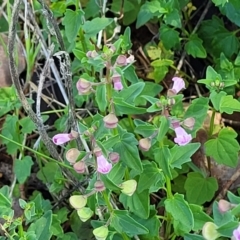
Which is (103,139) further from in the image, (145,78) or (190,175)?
(145,78)

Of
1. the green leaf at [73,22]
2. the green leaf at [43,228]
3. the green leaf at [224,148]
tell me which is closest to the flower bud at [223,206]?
the green leaf at [43,228]

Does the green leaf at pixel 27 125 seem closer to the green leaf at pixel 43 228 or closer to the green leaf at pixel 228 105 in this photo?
the green leaf at pixel 43 228

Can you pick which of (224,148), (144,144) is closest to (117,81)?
(144,144)

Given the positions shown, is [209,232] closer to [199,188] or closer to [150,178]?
[150,178]

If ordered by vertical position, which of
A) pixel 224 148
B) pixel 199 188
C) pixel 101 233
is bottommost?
pixel 199 188

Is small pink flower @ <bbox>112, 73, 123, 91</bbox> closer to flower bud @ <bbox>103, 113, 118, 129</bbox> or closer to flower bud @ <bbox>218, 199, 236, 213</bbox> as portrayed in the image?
flower bud @ <bbox>103, 113, 118, 129</bbox>

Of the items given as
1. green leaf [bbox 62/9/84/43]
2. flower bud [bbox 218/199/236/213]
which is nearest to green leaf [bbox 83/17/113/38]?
green leaf [bbox 62/9/84/43]
